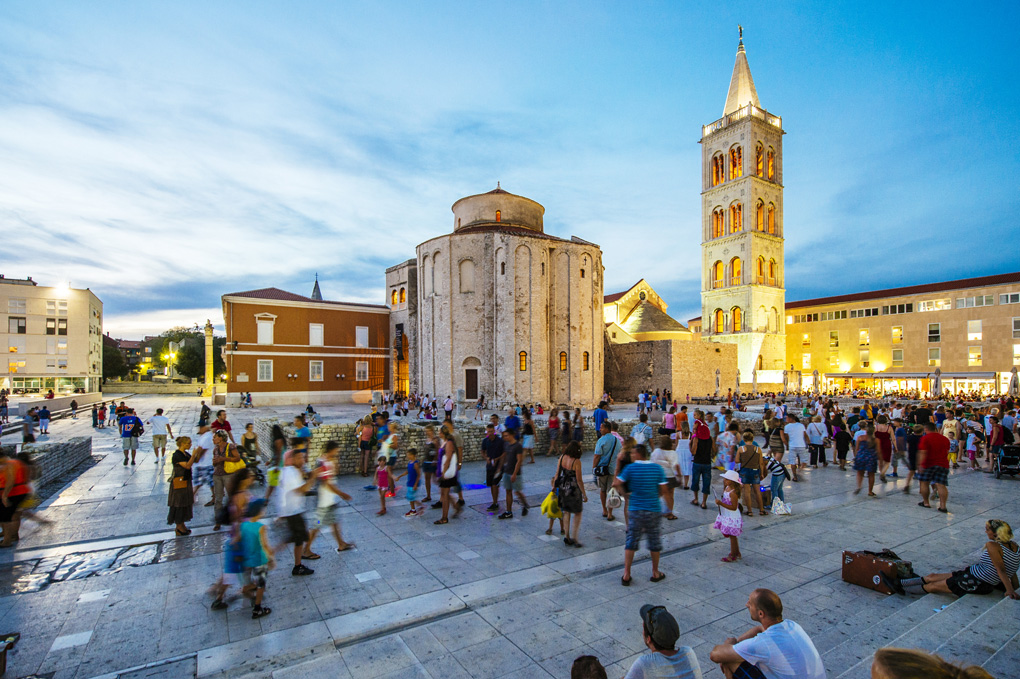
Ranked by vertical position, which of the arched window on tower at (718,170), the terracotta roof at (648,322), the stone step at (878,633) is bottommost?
the stone step at (878,633)

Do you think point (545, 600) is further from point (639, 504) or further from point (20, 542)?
point (20, 542)

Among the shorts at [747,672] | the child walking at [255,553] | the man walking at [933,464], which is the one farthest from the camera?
the man walking at [933,464]

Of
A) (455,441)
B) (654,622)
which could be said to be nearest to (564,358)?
(455,441)

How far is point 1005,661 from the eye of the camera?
434 centimetres

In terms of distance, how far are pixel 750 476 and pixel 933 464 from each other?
3.65 metres

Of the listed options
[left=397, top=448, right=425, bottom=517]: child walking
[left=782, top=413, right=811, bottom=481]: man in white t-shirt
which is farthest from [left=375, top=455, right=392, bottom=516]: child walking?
[left=782, top=413, right=811, bottom=481]: man in white t-shirt

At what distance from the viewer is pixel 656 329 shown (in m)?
46.3

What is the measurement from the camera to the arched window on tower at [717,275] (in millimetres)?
52875

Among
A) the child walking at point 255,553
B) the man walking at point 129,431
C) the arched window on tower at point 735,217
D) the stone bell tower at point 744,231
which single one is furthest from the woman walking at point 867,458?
the arched window on tower at point 735,217

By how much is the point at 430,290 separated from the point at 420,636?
32.7 metres

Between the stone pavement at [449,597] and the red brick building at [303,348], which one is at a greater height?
the red brick building at [303,348]

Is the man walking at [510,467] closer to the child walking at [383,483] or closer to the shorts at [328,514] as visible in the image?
the child walking at [383,483]

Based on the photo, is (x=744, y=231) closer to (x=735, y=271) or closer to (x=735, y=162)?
(x=735, y=271)

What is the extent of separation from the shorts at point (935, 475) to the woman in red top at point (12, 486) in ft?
47.6
